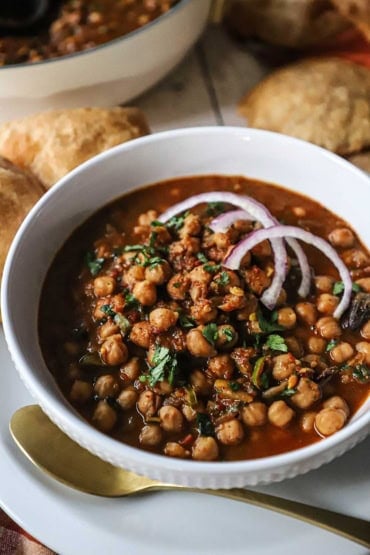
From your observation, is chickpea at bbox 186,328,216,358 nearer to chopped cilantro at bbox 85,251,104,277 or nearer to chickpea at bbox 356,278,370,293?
chopped cilantro at bbox 85,251,104,277

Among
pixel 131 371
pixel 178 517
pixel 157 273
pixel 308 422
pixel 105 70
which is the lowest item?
pixel 178 517

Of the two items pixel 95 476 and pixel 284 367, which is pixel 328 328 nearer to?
pixel 284 367

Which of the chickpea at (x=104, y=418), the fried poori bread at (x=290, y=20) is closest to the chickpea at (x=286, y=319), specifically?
the chickpea at (x=104, y=418)

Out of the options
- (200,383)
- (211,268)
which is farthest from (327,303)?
(200,383)

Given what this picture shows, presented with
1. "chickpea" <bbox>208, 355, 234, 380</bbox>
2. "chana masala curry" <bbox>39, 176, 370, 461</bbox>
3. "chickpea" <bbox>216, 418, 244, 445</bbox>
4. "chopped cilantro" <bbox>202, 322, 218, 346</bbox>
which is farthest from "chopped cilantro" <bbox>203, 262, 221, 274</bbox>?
"chickpea" <bbox>216, 418, 244, 445</bbox>

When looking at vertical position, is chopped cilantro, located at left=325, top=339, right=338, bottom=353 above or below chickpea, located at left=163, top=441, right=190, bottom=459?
below

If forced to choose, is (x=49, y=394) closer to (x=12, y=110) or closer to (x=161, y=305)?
(x=161, y=305)

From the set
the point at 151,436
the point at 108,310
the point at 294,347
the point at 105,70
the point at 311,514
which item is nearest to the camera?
the point at 311,514
